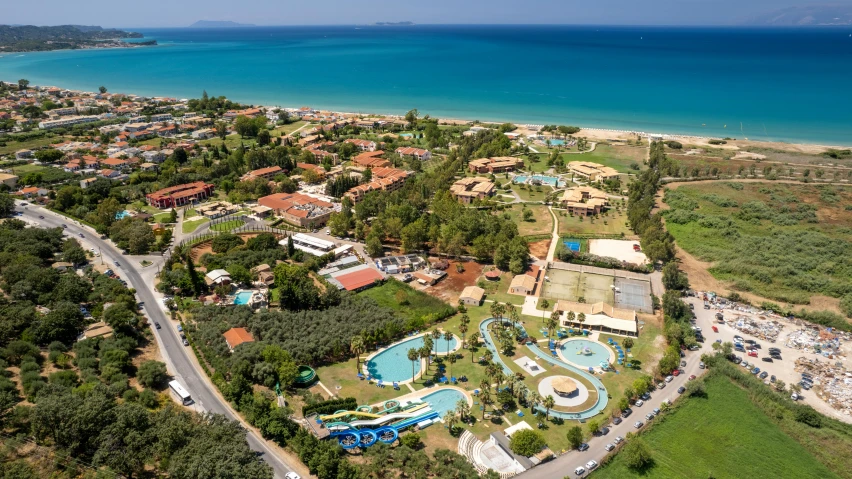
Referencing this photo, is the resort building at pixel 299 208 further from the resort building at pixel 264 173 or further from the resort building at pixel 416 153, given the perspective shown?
the resort building at pixel 416 153

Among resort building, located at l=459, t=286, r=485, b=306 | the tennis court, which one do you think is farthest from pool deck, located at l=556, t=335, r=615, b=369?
resort building, located at l=459, t=286, r=485, b=306

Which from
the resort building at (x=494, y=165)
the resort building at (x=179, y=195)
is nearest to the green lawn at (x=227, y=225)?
the resort building at (x=179, y=195)

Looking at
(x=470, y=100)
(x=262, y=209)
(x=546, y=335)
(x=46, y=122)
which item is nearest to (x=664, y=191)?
(x=546, y=335)

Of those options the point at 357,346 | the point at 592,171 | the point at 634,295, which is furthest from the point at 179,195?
the point at 592,171

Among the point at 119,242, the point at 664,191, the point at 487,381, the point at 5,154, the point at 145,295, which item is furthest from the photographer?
the point at 5,154

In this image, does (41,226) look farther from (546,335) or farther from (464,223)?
(546,335)

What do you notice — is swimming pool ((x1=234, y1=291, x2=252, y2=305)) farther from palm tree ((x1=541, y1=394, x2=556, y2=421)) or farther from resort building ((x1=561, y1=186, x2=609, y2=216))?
resort building ((x1=561, y1=186, x2=609, y2=216))

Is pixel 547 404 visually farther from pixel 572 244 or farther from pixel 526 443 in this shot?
pixel 572 244
